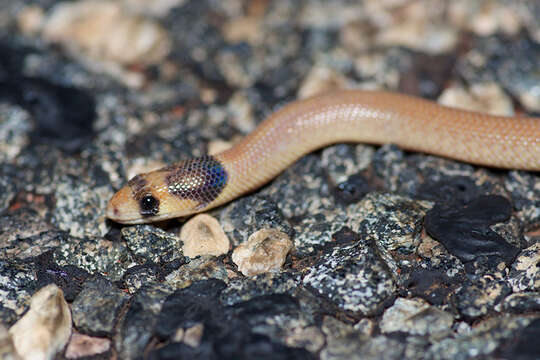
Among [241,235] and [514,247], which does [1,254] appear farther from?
[514,247]

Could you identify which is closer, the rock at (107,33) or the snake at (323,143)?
the snake at (323,143)


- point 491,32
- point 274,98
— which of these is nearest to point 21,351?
point 274,98

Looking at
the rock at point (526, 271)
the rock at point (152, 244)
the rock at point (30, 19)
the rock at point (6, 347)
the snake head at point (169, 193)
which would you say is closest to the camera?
the rock at point (6, 347)

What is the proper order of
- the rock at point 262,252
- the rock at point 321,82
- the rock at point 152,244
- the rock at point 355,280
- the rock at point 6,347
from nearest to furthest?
the rock at point 6,347, the rock at point 355,280, the rock at point 262,252, the rock at point 152,244, the rock at point 321,82

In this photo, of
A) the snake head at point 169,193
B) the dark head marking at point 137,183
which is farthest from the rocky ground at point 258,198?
the dark head marking at point 137,183

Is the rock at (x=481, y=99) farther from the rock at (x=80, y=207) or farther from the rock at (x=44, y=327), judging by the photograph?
the rock at (x=44, y=327)

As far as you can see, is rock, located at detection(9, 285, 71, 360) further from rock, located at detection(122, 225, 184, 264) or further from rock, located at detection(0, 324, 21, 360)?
rock, located at detection(122, 225, 184, 264)
